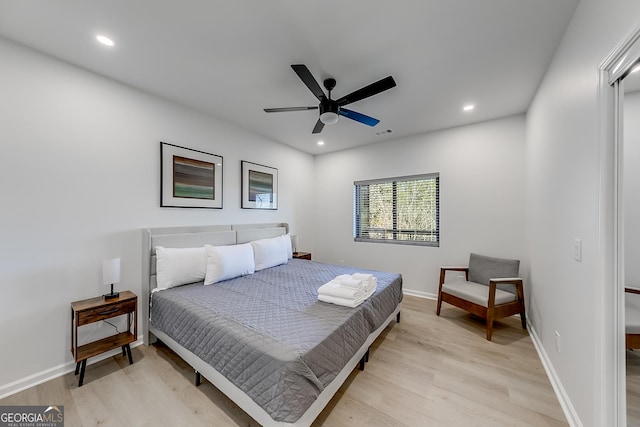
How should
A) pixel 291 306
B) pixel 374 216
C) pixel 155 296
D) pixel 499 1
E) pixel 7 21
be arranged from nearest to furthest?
pixel 499 1
pixel 7 21
pixel 291 306
pixel 155 296
pixel 374 216

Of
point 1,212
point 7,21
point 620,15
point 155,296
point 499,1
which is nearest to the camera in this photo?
point 620,15

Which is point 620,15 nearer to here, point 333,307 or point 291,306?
point 333,307

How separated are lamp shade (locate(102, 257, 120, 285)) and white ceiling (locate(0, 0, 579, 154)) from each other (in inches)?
70.7

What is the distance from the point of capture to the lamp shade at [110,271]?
2.13 metres

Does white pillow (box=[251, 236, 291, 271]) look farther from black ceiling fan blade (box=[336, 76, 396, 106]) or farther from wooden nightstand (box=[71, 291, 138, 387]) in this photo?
black ceiling fan blade (box=[336, 76, 396, 106])

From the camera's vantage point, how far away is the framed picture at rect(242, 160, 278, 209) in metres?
3.75

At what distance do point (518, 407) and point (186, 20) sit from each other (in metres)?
3.65

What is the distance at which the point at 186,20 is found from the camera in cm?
170

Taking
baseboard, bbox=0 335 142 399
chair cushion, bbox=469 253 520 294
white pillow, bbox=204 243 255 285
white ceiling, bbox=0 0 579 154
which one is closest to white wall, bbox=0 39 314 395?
baseboard, bbox=0 335 142 399

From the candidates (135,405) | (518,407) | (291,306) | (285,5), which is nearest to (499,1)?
(285,5)

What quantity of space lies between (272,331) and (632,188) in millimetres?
2111

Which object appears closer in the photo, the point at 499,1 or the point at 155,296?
the point at 499,1

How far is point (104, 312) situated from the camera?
2.05 m

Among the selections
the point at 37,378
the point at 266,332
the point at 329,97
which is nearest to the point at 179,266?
the point at 37,378
